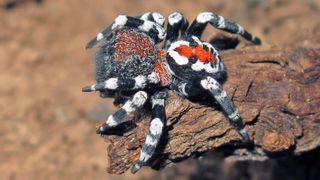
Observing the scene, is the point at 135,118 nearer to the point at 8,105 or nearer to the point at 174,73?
the point at 174,73

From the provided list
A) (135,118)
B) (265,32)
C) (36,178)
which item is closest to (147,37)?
(135,118)

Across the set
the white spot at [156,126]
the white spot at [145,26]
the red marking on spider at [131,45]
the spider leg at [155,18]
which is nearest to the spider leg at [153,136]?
the white spot at [156,126]

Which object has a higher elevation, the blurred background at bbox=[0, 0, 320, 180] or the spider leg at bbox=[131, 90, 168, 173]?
the blurred background at bbox=[0, 0, 320, 180]

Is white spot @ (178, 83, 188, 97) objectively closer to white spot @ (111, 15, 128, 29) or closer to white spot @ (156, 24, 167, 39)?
white spot @ (156, 24, 167, 39)

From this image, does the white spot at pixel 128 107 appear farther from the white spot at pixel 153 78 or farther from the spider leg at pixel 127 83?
the white spot at pixel 153 78

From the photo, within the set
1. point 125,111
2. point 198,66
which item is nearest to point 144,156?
point 125,111

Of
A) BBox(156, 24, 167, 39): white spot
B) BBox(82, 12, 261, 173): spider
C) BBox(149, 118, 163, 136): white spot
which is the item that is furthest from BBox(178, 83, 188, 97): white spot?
BBox(156, 24, 167, 39): white spot
